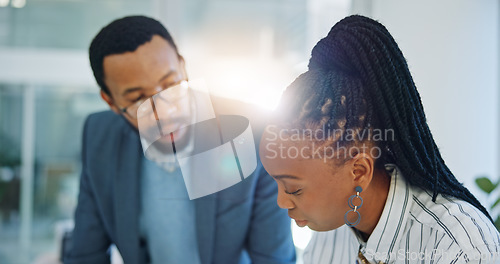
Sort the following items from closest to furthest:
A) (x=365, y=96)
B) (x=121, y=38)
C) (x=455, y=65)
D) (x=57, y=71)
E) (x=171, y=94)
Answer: (x=365, y=96) < (x=171, y=94) < (x=121, y=38) < (x=455, y=65) < (x=57, y=71)

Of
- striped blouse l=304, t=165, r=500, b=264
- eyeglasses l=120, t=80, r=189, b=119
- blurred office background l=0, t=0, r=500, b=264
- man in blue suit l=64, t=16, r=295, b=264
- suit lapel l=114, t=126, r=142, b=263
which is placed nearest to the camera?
striped blouse l=304, t=165, r=500, b=264

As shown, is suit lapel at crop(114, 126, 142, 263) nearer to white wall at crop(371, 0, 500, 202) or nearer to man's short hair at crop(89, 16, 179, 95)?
man's short hair at crop(89, 16, 179, 95)

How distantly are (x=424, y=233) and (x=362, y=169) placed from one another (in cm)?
17

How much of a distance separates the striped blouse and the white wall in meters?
0.14

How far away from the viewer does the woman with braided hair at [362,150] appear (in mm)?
672

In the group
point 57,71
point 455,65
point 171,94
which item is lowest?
point 57,71

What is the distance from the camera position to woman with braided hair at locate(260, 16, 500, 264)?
2.21 feet

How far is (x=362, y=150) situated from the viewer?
27.5 inches

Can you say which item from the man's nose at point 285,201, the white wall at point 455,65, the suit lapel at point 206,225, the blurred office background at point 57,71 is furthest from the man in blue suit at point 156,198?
the blurred office background at point 57,71

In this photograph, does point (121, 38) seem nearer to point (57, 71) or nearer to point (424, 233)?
point (424, 233)

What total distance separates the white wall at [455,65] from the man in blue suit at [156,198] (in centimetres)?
45

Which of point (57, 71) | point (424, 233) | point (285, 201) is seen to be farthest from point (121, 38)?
point (57, 71)

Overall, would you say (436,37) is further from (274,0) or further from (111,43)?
(274,0)

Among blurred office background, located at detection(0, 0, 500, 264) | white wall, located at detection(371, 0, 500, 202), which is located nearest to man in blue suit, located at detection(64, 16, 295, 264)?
white wall, located at detection(371, 0, 500, 202)
